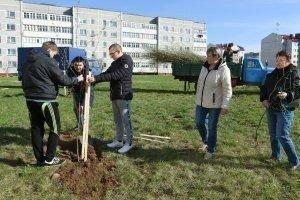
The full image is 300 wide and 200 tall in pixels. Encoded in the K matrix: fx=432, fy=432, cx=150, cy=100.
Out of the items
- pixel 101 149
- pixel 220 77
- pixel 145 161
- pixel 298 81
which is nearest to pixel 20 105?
pixel 101 149

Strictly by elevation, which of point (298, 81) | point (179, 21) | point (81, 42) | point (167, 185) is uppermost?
point (179, 21)

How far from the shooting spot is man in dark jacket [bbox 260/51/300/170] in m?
6.65

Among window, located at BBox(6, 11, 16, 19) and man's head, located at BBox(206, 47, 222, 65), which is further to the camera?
window, located at BBox(6, 11, 16, 19)

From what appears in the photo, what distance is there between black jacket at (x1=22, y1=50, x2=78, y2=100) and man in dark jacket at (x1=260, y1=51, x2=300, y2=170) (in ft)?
10.7

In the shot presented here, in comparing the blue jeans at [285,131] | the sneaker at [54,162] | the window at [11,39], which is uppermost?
the window at [11,39]

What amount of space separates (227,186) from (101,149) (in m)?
2.66

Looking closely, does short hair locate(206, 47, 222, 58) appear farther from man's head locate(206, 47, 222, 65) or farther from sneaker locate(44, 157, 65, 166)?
sneaker locate(44, 157, 65, 166)

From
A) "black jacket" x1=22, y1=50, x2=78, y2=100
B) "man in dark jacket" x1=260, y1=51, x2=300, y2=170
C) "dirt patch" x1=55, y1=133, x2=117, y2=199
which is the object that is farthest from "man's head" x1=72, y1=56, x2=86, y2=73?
"man in dark jacket" x1=260, y1=51, x2=300, y2=170

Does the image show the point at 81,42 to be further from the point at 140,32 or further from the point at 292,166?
the point at 292,166

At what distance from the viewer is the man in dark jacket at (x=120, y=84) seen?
7.38 m

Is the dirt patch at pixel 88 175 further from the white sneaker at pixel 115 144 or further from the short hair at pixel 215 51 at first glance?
the short hair at pixel 215 51

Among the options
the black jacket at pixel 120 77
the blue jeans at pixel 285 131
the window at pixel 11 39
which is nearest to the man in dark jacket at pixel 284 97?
the blue jeans at pixel 285 131

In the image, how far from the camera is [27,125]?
32.7 feet

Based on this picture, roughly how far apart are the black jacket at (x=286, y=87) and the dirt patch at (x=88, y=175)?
9.12 ft
